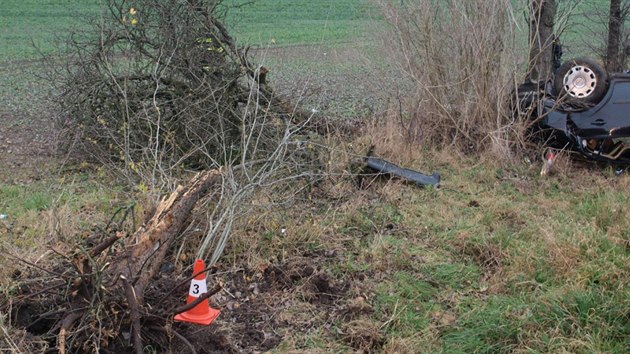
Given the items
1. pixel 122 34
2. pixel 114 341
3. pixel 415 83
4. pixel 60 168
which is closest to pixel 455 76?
pixel 415 83

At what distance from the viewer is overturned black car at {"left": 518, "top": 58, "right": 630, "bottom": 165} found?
7.27 m

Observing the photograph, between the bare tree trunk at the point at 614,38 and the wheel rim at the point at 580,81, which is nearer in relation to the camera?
the wheel rim at the point at 580,81

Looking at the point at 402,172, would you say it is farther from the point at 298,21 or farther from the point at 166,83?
the point at 298,21

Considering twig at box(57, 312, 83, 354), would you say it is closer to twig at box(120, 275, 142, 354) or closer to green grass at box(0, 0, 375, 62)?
twig at box(120, 275, 142, 354)

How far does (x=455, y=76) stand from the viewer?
8.61 m

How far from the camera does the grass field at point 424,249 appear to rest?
13.1 ft

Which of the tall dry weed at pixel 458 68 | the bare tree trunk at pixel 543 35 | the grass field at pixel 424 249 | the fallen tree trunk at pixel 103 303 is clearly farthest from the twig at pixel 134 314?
the bare tree trunk at pixel 543 35

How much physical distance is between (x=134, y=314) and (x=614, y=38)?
34.8 ft

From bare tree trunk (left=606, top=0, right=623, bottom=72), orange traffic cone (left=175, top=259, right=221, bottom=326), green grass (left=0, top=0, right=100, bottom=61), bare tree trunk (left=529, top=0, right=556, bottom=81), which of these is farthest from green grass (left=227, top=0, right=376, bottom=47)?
orange traffic cone (left=175, top=259, right=221, bottom=326)

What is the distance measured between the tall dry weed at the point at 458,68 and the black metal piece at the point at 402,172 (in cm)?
130

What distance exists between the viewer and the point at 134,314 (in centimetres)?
356

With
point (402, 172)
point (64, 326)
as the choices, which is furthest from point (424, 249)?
point (64, 326)

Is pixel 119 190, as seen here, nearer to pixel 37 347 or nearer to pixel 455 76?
pixel 37 347

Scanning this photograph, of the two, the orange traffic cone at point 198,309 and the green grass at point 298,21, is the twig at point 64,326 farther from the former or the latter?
the green grass at point 298,21
